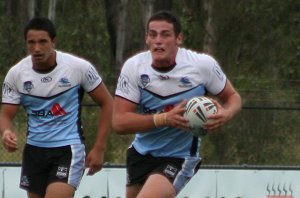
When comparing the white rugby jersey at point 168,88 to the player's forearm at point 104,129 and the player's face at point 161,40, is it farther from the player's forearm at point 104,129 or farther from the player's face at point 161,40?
the player's forearm at point 104,129

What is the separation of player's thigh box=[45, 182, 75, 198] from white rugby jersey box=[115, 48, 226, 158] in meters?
0.84

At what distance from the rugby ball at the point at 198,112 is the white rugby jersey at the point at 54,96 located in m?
1.52

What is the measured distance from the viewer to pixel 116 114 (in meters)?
9.04

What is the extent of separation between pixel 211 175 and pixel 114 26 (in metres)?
16.8

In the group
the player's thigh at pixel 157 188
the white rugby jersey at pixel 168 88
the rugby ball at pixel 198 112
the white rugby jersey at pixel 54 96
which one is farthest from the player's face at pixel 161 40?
the white rugby jersey at pixel 54 96

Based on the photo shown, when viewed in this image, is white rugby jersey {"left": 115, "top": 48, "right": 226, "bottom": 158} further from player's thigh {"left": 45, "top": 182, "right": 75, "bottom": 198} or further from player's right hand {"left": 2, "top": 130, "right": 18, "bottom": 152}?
player's right hand {"left": 2, "top": 130, "right": 18, "bottom": 152}

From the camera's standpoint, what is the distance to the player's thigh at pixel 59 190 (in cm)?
966

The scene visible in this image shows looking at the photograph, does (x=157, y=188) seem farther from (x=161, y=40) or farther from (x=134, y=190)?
(x=161, y=40)

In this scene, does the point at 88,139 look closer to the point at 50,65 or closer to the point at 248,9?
the point at 50,65

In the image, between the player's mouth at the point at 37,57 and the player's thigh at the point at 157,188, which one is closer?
the player's thigh at the point at 157,188

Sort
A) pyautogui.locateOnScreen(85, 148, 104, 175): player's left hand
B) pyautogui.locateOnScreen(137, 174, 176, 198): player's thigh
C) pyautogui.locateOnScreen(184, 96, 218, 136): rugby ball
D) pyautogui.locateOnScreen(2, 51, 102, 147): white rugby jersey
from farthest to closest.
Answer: pyautogui.locateOnScreen(85, 148, 104, 175): player's left hand < pyautogui.locateOnScreen(2, 51, 102, 147): white rugby jersey < pyautogui.locateOnScreen(137, 174, 176, 198): player's thigh < pyautogui.locateOnScreen(184, 96, 218, 136): rugby ball

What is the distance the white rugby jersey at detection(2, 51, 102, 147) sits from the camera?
988 centimetres

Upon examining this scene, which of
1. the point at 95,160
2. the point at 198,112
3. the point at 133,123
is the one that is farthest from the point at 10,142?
the point at 198,112

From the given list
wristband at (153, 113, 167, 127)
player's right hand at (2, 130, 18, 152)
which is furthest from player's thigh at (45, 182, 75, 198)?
wristband at (153, 113, 167, 127)
